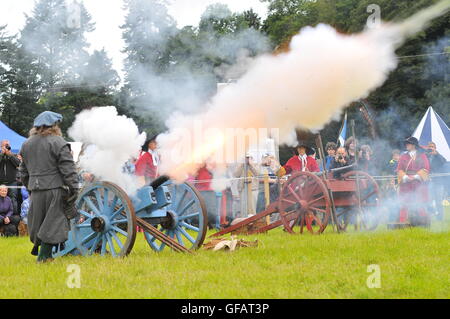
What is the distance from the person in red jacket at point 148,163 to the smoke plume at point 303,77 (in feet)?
6.78

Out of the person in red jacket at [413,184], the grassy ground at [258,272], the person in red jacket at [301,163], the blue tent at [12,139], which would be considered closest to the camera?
the grassy ground at [258,272]

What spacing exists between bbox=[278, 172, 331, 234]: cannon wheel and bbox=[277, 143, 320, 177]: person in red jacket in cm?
171

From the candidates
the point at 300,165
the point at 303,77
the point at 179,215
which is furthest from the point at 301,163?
the point at 179,215

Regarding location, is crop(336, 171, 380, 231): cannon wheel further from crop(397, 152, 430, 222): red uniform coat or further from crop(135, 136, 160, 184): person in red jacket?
crop(135, 136, 160, 184): person in red jacket

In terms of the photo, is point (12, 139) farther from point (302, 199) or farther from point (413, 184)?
point (413, 184)

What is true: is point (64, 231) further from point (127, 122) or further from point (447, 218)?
point (447, 218)

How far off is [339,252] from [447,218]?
661 centimetres

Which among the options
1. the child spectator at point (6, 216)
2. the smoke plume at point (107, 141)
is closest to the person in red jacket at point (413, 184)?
the smoke plume at point (107, 141)

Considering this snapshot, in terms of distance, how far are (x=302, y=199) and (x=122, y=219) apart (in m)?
3.68

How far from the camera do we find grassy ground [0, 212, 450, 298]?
539 centimetres

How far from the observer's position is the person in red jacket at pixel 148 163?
11047 mm

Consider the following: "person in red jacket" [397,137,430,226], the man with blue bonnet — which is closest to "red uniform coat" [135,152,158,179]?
the man with blue bonnet

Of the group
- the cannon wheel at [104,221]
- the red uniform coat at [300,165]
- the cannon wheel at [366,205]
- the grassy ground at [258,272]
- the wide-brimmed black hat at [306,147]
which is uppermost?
the wide-brimmed black hat at [306,147]

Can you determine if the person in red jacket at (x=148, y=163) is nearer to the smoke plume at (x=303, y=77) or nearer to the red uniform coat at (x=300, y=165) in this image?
the smoke plume at (x=303, y=77)
